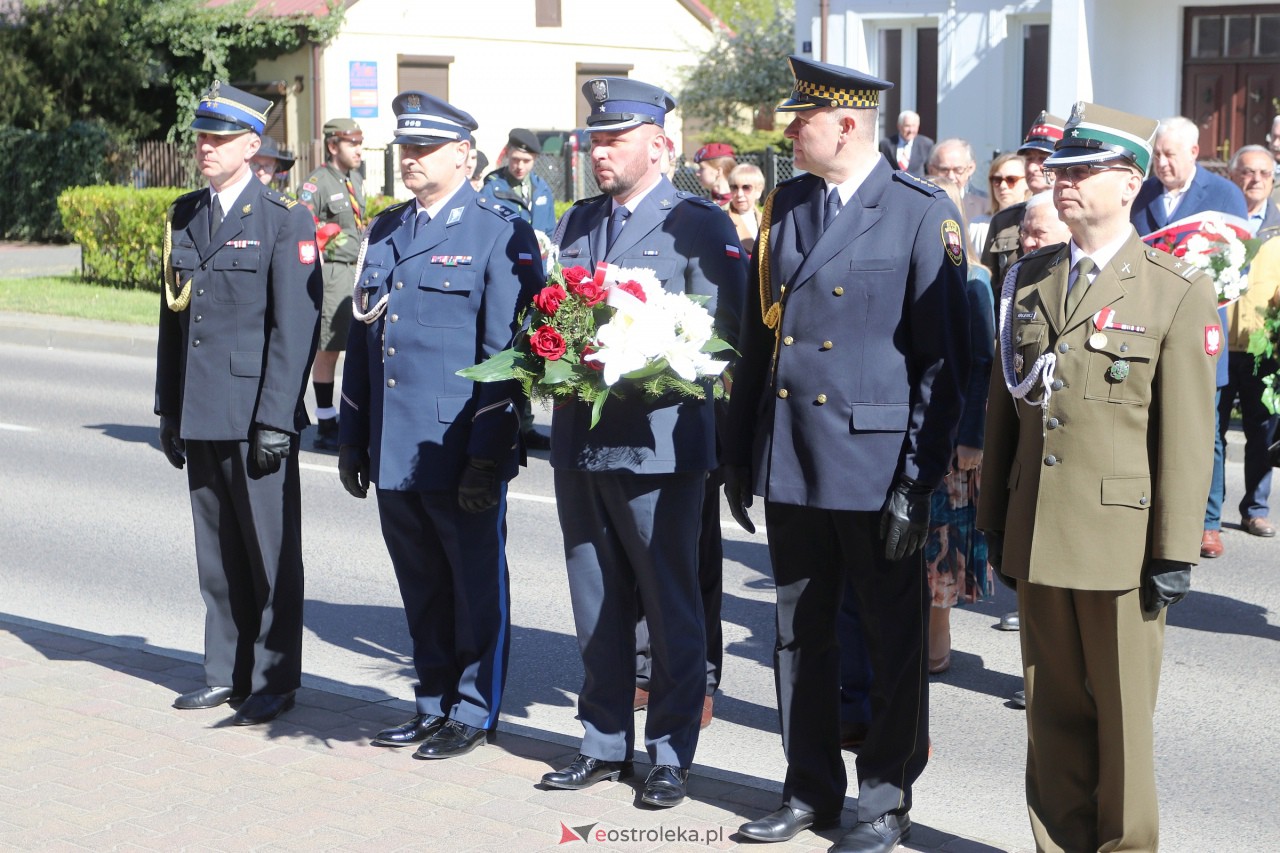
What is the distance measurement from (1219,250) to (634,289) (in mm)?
3449

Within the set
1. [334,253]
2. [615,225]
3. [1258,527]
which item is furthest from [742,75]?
[615,225]

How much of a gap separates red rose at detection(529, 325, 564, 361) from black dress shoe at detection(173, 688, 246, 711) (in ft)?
6.99

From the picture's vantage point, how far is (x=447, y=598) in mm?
5535

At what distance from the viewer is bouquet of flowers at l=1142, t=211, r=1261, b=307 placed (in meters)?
6.87

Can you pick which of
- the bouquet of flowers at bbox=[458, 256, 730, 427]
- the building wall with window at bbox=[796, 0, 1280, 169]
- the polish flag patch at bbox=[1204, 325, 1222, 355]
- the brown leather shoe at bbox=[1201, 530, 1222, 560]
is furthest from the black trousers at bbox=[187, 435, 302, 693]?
the building wall with window at bbox=[796, 0, 1280, 169]

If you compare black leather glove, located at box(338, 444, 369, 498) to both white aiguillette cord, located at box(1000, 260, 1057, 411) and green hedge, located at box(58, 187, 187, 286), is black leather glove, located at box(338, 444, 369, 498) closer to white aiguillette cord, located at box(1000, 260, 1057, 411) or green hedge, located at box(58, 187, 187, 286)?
white aiguillette cord, located at box(1000, 260, 1057, 411)

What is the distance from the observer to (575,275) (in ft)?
15.5

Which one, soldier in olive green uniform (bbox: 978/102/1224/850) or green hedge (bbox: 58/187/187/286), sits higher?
green hedge (bbox: 58/187/187/286)

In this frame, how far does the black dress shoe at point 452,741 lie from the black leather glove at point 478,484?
0.78m

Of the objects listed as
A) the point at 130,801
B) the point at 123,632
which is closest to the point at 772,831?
the point at 130,801

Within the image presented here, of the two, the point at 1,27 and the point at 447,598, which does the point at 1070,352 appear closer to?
the point at 447,598

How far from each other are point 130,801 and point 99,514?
495 centimetres

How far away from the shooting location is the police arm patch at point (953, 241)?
176 inches

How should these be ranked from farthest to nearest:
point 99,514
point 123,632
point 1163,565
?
point 99,514
point 123,632
point 1163,565
